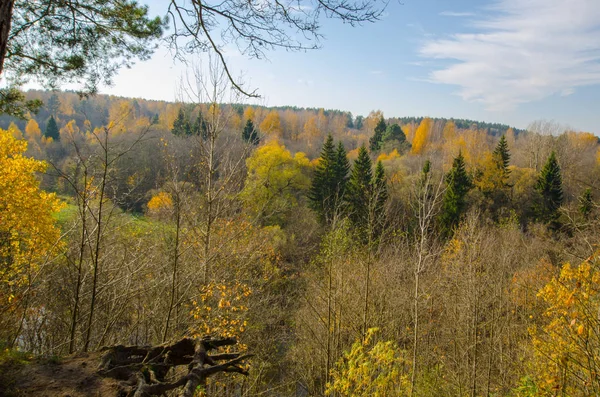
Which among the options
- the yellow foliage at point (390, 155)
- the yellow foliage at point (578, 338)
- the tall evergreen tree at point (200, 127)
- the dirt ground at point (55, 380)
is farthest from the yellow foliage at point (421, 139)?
the dirt ground at point (55, 380)

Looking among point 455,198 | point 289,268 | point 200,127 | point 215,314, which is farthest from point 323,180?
point 200,127

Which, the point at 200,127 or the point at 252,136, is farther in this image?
the point at 252,136

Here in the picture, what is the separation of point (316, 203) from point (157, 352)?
955 inches

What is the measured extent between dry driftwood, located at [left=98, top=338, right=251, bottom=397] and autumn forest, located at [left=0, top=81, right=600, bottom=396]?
0.74 ft

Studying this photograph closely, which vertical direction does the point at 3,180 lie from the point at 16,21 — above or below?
below

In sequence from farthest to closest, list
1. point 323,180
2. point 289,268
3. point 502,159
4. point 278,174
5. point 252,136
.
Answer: point 502,159 < point 323,180 < point 278,174 < point 289,268 < point 252,136

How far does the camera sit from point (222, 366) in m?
2.16

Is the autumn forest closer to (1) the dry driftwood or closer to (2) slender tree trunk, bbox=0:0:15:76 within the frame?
(1) the dry driftwood

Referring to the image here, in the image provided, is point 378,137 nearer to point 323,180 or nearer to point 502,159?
point 502,159

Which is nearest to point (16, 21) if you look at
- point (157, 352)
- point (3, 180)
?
point (157, 352)

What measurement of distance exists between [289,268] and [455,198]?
14.0 metres

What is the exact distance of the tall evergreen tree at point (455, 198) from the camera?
978 inches

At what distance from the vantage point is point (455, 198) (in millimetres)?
24969

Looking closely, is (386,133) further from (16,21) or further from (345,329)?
(16,21)
